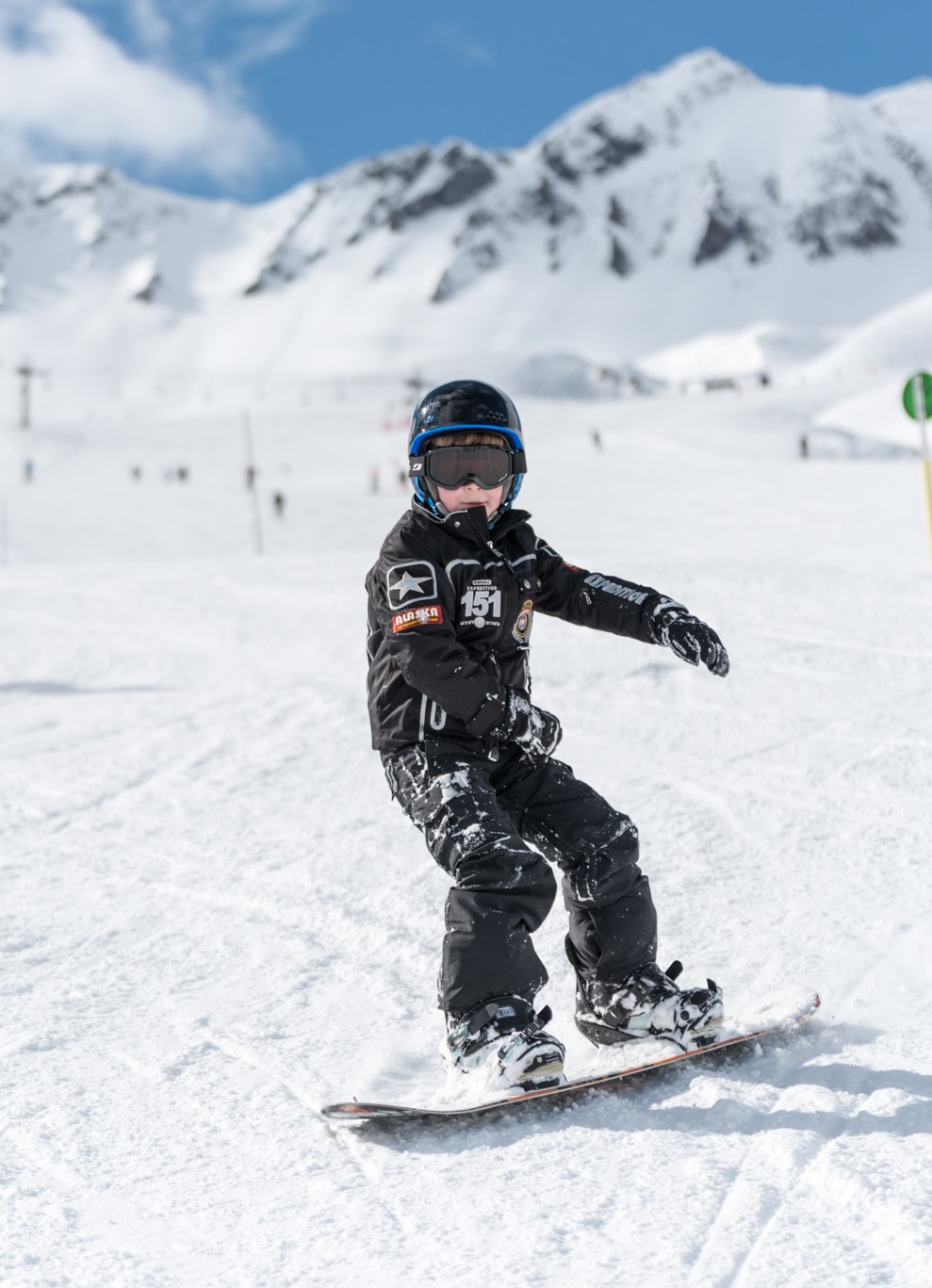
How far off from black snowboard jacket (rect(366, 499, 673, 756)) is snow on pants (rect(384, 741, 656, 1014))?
0.37 ft

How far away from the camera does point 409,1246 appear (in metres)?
2.14

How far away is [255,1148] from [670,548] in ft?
55.3

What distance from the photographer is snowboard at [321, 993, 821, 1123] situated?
260 cm

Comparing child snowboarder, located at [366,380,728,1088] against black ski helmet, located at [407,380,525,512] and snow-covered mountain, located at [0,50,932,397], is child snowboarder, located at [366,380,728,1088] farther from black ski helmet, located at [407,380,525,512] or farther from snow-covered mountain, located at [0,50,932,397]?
snow-covered mountain, located at [0,50,932,397]

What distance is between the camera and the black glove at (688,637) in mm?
3105

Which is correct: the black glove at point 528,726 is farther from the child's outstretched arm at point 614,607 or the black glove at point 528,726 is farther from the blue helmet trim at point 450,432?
the blue helmet trim at point 450,432

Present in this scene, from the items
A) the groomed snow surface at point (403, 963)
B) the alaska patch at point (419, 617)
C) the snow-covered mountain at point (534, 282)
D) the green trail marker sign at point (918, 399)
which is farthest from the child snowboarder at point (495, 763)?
the snow-covered mountain at point (534, 282)


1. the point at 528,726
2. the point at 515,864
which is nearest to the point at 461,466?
the point at 528,726

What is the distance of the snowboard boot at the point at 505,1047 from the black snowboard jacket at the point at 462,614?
2.28ft

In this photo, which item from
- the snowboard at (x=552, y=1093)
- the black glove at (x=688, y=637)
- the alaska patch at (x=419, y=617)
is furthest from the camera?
the black glove at (x=688, y=637)

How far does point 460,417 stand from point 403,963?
5.88 ft

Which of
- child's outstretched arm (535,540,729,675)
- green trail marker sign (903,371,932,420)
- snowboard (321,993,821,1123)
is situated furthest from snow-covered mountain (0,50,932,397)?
snowboard (321,993,821,1123)

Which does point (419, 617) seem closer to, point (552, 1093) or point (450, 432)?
point (450, 432)

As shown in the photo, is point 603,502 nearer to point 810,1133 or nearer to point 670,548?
point 670,548
